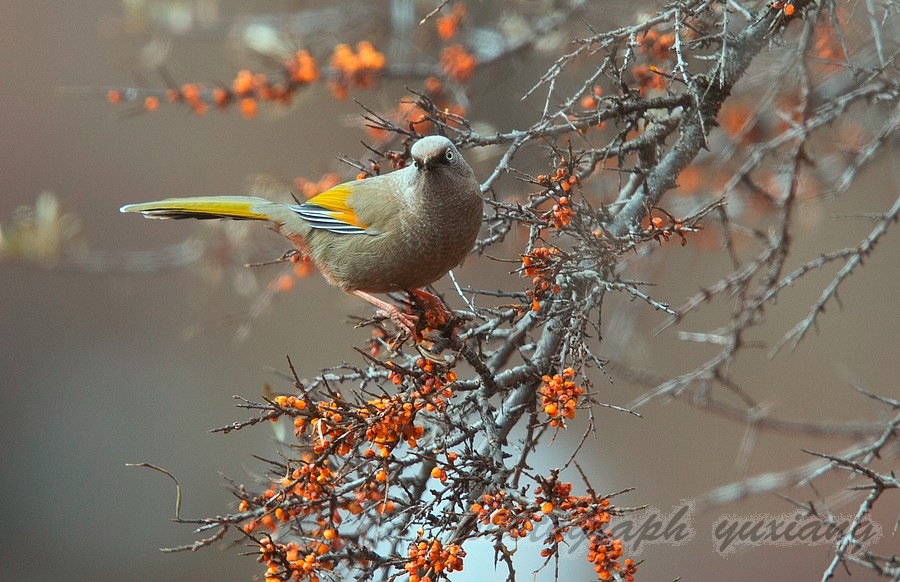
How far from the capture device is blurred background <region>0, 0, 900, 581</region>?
7254mm

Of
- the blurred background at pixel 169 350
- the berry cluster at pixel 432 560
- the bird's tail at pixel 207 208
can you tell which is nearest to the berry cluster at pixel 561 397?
the berry cluster at pixel 432 560

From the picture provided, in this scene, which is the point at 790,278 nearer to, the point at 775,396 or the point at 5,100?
the point at 775,396

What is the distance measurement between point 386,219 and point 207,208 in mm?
697

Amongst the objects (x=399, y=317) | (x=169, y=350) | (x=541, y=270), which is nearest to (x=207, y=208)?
(x=399, y=317)

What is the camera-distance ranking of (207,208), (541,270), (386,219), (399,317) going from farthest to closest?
(207,208) → (386,219) → (399,317) → (541,270)

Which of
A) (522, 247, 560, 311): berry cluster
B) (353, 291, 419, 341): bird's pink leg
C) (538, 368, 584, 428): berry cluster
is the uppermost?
(353, 291, 419, 341): bird's pink leg

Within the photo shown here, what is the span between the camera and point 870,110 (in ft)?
15.0

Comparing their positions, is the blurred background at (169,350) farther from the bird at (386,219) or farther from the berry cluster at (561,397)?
the berry cluster at (561,397)

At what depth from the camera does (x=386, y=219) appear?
3109 mm

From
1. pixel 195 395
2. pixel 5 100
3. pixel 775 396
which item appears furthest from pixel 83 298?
pixel 775 396

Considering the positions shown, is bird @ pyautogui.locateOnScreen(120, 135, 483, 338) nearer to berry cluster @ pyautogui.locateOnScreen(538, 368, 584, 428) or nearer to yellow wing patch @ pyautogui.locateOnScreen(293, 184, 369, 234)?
yellow wing patch @ pyautogui.locateOnScreen(293, 184, 369, 234)

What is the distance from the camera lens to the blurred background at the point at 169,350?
725cm

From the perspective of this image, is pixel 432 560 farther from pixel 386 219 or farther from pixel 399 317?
A: pixel 386 219

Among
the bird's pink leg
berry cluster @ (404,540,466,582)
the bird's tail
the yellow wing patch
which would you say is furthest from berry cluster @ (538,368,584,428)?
the bird's tail
